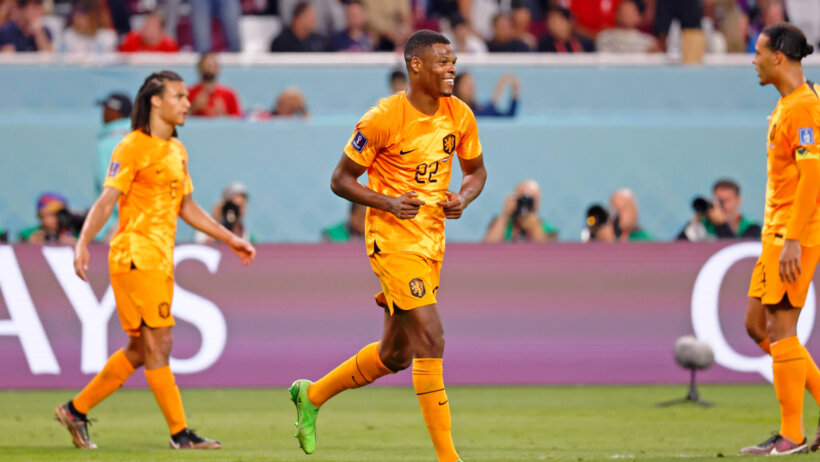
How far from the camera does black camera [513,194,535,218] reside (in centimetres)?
1282

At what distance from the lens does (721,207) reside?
13180mm

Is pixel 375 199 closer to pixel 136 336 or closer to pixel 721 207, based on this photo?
pixel 136 336

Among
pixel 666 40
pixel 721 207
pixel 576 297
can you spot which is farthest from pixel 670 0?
pixel 576 297

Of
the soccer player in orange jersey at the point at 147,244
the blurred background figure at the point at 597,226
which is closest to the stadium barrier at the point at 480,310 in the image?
the blurred background figure at the point at 597,226

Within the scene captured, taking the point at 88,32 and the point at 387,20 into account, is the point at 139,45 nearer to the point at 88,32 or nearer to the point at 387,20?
the point at 88,32

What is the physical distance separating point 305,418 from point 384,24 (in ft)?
35.5

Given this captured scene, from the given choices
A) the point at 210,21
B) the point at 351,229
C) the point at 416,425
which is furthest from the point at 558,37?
the point at 416,425

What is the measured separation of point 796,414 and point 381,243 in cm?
263

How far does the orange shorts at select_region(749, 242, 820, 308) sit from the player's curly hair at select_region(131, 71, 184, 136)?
393cm

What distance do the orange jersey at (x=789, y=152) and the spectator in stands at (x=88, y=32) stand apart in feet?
37.2

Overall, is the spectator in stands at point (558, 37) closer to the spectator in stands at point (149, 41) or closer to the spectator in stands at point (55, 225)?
the spectator in stands at point (149, 41)

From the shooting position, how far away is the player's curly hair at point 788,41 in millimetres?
7215

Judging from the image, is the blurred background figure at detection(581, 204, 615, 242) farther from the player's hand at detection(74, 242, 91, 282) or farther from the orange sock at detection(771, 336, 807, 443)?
the player's hand at detection(74, 242, 91, 282)

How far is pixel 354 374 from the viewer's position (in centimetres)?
715
